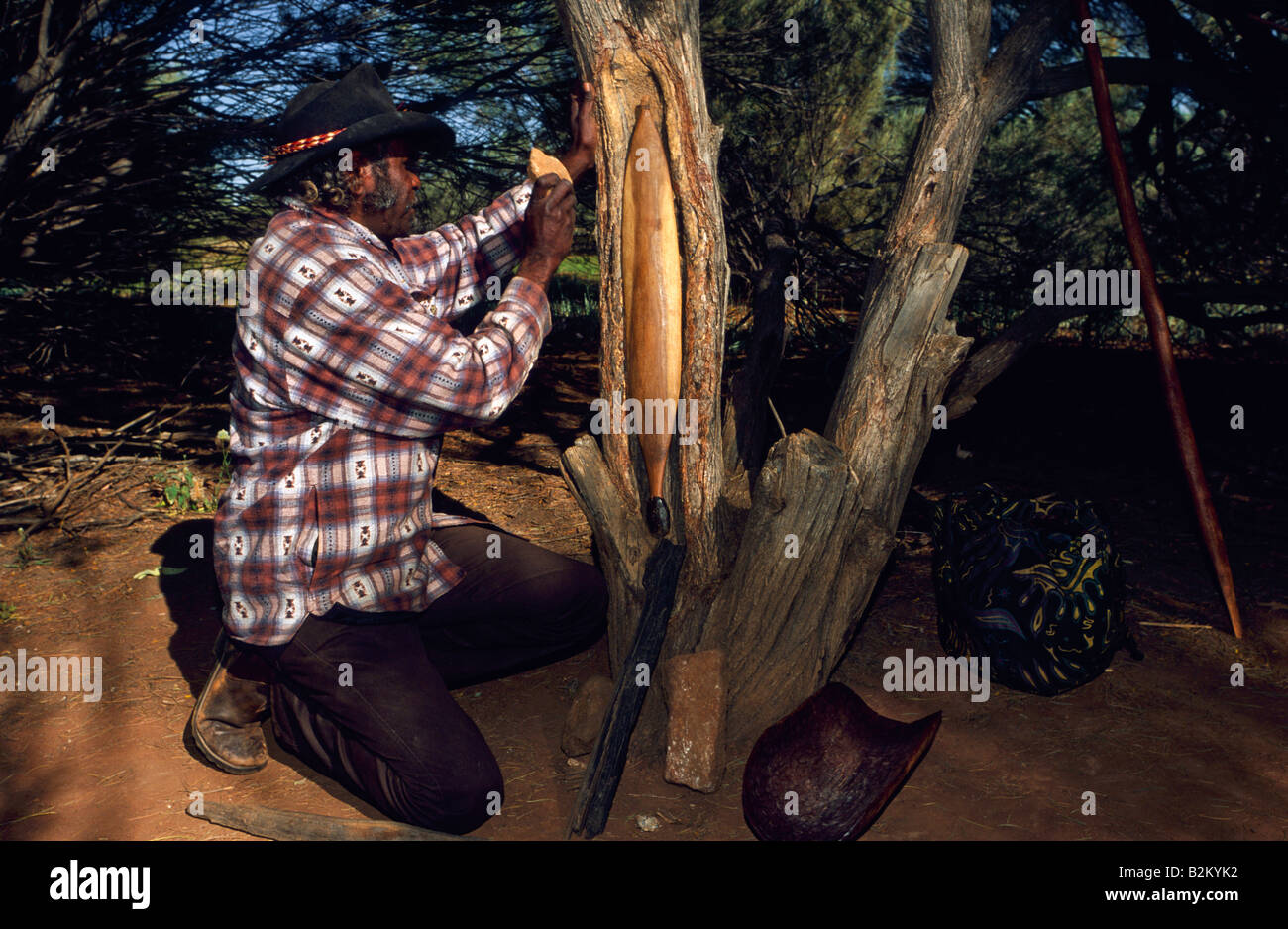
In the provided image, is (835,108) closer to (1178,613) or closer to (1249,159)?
(1249,159)

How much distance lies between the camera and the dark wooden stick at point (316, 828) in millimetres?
2418

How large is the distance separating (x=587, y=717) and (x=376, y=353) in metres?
1.22

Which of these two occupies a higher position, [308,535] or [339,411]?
[339,411]

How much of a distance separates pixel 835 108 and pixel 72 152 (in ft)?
21.4

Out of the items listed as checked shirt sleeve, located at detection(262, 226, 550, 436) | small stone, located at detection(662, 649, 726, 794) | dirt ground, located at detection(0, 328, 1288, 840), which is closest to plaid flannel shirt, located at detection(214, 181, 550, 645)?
checked shirt sleeve, located at detection(262, 226, 550, 436)

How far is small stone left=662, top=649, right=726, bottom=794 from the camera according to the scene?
266 centimetres

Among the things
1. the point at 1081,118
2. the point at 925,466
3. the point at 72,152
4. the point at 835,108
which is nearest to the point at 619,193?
the point at 925,466

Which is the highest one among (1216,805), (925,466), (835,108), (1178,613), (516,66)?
(835,108)

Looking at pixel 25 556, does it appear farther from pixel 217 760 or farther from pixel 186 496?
pixel 217 760

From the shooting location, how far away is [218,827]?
8.13 ft

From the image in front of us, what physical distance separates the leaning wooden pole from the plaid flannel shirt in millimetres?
2263

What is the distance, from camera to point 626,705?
2.70 meters

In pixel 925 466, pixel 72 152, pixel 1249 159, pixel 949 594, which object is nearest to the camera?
pixel 949 594

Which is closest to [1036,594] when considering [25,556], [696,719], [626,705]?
[696,719]
